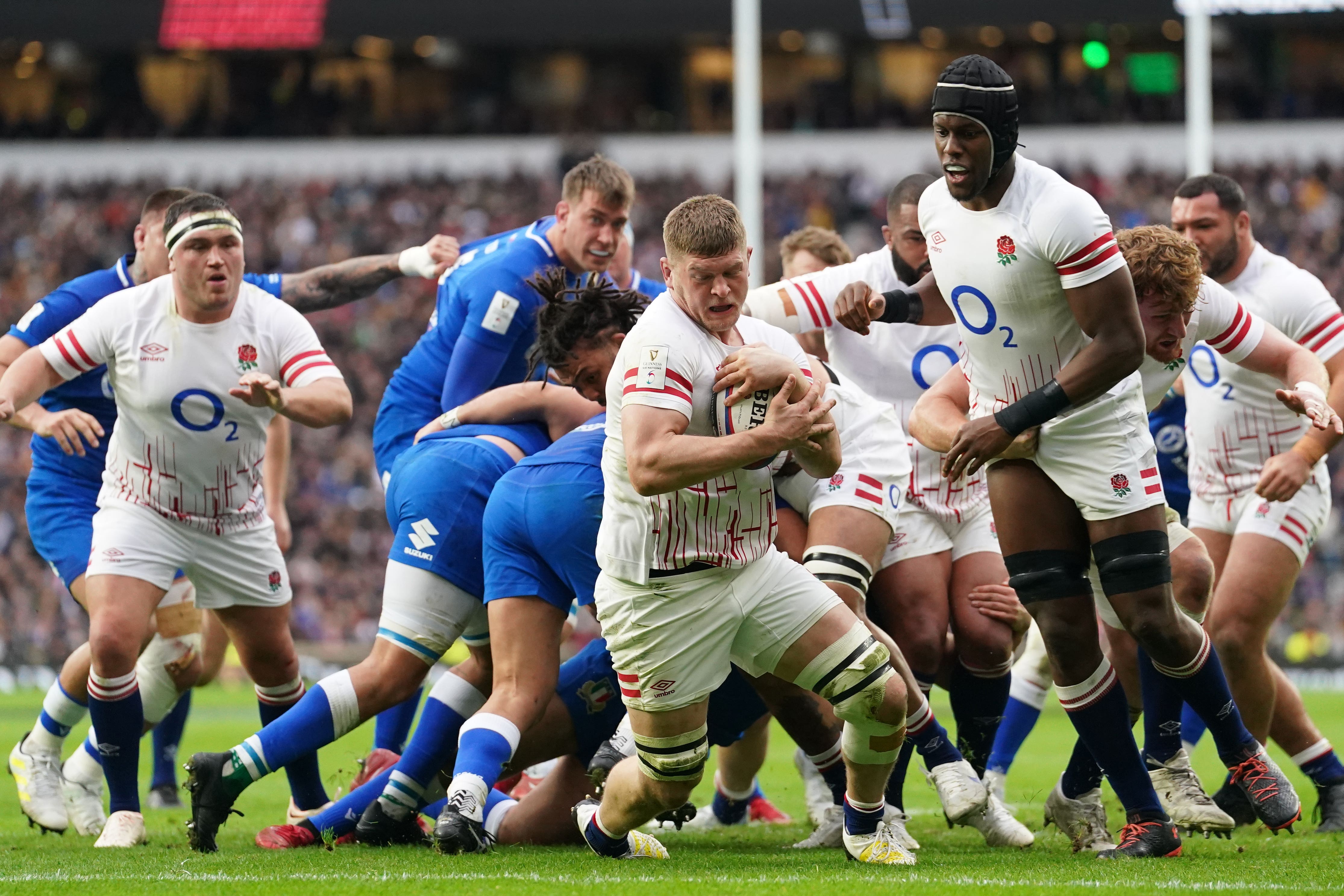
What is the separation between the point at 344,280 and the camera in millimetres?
7938

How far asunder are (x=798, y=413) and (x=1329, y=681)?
687 inches

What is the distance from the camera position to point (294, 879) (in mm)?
4820

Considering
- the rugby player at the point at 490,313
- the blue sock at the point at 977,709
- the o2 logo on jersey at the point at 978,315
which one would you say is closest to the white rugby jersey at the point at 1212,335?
the o2 logo on jersey at the point at 978,315

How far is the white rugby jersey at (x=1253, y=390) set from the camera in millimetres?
7164

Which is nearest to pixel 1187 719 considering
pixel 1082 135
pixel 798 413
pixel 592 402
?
pixel 592 402

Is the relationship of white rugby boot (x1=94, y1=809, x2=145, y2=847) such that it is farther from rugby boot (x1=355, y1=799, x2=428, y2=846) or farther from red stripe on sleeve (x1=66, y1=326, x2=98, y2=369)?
red stripe on sleeve (x1=66, y1=326, x2=98, y2=369)

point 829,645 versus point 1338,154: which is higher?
point 1338,154

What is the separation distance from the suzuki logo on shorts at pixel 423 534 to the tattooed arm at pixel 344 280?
205cm

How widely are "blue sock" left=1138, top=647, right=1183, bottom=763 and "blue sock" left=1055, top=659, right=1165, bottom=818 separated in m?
0.68

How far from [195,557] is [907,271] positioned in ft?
11.4

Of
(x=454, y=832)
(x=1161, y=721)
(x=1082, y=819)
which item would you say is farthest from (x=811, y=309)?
(x=454, y=832)

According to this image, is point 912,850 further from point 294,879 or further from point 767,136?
point 767,136

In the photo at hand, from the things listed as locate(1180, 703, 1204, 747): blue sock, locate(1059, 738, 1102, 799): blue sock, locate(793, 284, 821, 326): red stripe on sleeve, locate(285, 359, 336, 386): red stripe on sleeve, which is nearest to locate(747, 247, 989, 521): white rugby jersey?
locate(793, 284, 821, 326): red stripe on sleeve

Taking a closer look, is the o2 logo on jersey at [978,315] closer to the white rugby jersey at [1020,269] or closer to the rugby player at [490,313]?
the white rugby jersey at [1020,269]
